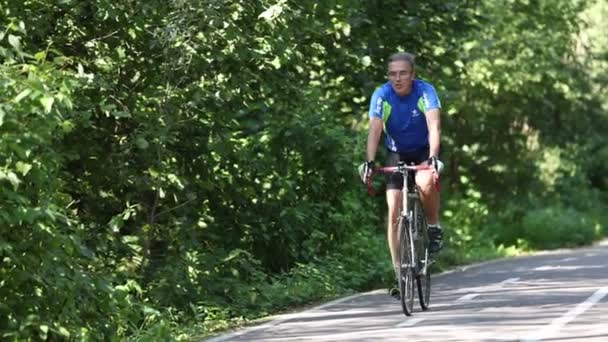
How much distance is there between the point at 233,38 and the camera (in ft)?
45.1

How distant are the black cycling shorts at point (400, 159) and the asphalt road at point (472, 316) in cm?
108

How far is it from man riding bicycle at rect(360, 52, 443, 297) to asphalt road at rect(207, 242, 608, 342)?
73 centimetres

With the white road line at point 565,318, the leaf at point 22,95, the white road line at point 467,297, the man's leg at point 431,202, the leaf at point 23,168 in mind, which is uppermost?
the leaf at point 22,95

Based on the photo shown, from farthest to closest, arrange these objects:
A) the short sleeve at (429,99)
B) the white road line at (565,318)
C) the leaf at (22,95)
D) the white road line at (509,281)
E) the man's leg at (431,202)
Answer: the white road line at (509,281) < the man's leg at (431,202) < the short sleeve at (429,99) < the white road line at (565,318) < the leaf at (22,95)

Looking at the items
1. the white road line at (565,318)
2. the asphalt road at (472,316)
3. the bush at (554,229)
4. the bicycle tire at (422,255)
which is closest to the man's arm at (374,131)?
the bicycle tire at (422,255)

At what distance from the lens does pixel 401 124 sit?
1273cm

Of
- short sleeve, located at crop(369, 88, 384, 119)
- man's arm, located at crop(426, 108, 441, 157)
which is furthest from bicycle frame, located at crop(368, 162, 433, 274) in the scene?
short sleeve, located at crop(369, 88, 384, 119)

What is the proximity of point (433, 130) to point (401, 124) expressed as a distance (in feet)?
1.18

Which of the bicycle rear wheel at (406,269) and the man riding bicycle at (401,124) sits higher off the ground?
the man riding bicycle at (401,124)

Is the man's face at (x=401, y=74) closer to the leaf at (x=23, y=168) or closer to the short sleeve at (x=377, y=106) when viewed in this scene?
the short sleeve at (x=377, y=106)

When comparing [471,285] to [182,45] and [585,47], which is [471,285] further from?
[585,47]

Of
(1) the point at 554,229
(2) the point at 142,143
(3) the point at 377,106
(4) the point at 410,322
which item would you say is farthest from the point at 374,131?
(1) the point at 554,229

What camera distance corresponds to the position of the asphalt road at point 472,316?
422 inches

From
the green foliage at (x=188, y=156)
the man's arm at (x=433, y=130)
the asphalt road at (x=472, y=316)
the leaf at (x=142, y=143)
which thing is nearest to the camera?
the green foliage at (x=188, y=156)
